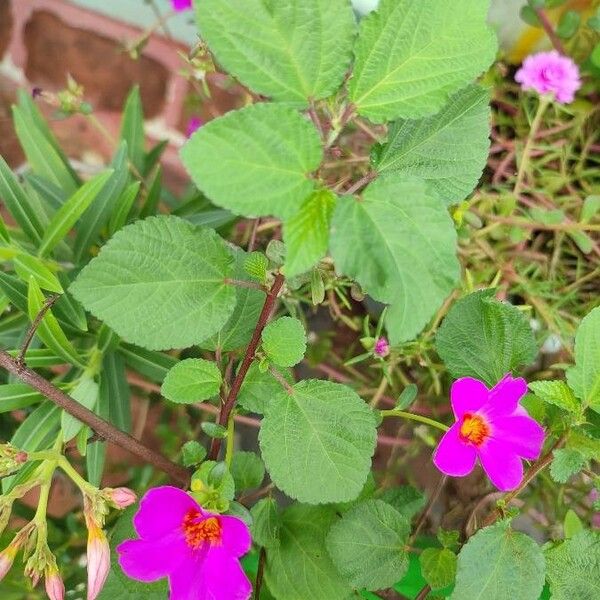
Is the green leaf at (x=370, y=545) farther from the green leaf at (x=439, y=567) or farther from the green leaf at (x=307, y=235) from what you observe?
the green leaf at (x=307, y=235)

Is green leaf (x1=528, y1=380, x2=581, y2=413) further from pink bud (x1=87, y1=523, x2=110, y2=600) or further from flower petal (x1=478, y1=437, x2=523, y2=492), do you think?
pink bud (x1=87, y1=523, x2=110, y2=600)

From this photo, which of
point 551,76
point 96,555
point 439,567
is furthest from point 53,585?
point 551,76

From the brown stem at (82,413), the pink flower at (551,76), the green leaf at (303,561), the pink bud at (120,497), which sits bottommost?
the green leaf at (303,561)

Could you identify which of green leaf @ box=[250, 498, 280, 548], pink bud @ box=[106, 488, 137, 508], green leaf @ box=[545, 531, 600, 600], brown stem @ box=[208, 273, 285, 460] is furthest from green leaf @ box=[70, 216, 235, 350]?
green leaf @ box=[545, 531, 600, 600]

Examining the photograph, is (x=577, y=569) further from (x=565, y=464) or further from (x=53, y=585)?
(x=53, y=585)

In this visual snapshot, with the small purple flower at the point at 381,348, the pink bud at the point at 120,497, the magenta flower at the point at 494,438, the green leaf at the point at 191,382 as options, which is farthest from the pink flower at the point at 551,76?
the pink bud at the point at 120,497

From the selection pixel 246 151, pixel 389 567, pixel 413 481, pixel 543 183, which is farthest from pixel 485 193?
pixel 246 151

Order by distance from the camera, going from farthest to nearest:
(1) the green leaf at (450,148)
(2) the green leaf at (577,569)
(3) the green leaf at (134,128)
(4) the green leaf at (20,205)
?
(3) the green leaf at (134,128) → (4) the green leaf at (20,205) → (2) the green leaf at (577,569) → (1) the green leaf at (450,148)

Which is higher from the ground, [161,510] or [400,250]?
[400,250]
